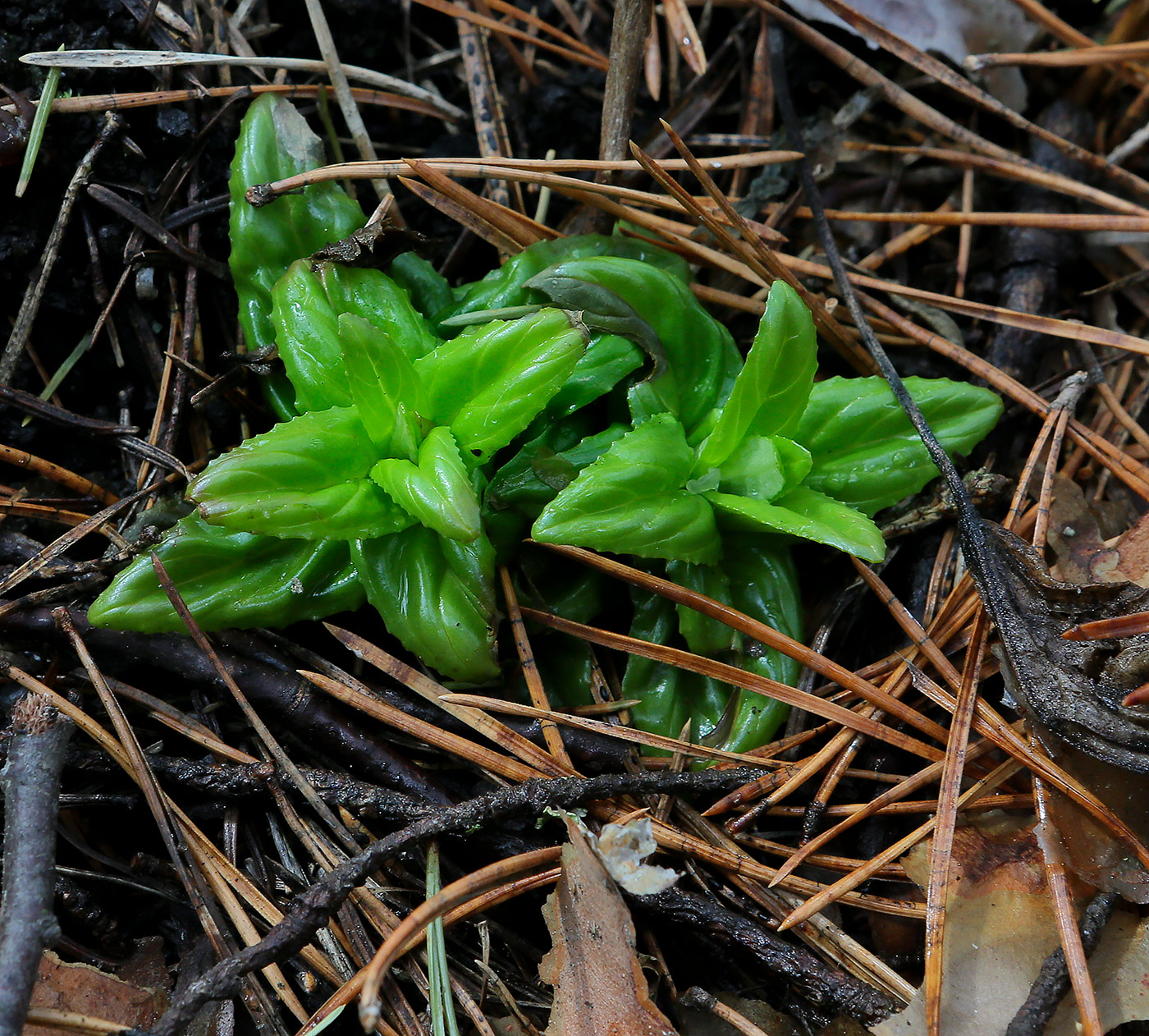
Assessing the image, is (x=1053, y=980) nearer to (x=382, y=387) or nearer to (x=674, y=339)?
(x=674, y=339)

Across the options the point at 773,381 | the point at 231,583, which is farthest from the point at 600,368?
the point at 231,583

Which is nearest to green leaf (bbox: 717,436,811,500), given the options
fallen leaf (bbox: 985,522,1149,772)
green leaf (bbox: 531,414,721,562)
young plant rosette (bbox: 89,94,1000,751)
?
young plant rosette (bbox: 89,94,1000,751)

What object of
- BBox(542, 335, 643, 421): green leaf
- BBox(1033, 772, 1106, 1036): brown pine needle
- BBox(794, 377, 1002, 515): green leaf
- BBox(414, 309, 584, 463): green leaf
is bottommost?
BBox(1033, 772, 1106, 1036): brown pine needle

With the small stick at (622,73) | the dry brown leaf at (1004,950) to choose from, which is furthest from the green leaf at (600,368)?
the dry brown leaf at (1004,950)

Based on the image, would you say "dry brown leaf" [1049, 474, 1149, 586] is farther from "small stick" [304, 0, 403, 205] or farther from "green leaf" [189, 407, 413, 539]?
"small stick" [304, 0, 403, 205]

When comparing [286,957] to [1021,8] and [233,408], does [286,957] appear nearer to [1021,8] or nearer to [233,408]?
[233,408]

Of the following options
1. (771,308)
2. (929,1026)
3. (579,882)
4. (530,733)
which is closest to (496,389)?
(771,308)

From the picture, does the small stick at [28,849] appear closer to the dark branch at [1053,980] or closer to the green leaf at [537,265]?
the green leaf at [537,265]
